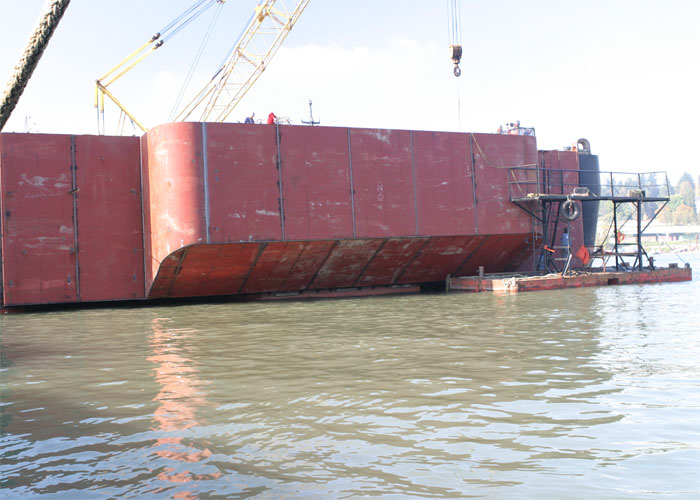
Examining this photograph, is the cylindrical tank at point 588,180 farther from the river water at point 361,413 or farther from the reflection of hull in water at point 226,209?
the river water at point 361,413

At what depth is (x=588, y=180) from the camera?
1091 inches

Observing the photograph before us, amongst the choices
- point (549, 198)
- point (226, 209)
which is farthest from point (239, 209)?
point (549, 198)

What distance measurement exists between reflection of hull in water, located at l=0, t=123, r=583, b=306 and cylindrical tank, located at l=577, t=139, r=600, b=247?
6542 mm

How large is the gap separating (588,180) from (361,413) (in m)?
24.0

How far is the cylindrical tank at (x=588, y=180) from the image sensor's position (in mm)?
27797

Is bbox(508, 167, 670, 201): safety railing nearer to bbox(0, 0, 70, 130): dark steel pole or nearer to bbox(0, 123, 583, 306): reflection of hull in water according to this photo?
bbox(0, 123, 583, 306): reflection of hull in water

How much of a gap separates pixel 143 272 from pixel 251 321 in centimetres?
689

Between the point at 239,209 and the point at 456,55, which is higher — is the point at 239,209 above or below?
below

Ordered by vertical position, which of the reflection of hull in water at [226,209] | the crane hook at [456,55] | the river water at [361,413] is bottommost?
the river water at [361,413]

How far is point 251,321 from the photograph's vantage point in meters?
15.7

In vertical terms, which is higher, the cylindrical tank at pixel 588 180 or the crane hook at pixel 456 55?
the crane hook at pixel 456 55

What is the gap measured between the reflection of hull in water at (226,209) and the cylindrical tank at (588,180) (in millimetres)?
6542

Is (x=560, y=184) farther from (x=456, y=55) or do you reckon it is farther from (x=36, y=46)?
(x=36, y=46)

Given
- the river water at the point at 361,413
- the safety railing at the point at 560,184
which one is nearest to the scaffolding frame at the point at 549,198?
the safety railing at the point at 560,184
